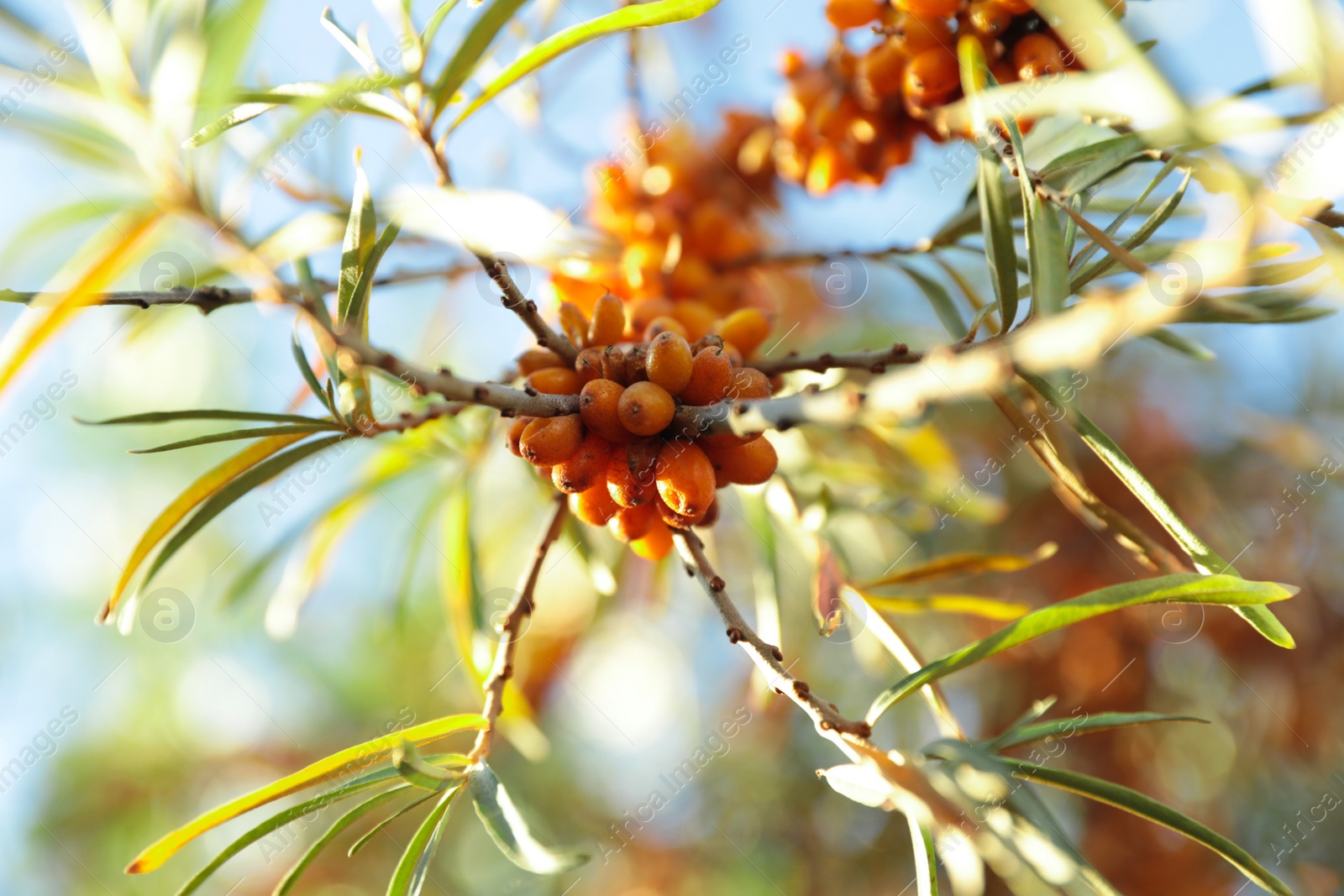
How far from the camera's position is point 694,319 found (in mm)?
1016

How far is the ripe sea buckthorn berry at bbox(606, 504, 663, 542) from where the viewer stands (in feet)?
2.57

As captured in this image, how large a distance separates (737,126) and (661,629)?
126 centimetres

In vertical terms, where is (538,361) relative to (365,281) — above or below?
below

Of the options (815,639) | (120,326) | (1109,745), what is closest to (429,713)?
(815,639)

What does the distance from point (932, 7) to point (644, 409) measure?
22.4 inches

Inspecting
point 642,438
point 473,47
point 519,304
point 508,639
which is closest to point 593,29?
point 473,47

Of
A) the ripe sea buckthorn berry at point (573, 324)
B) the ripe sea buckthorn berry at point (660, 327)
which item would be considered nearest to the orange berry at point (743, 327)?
the ripe sea buckthorn berry at point (660, 327)

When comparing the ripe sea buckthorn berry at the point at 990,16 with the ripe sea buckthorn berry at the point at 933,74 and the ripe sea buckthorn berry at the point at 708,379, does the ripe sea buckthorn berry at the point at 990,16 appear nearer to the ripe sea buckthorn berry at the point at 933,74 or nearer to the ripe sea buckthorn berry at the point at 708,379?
the ripe sea buckthorn berry at the point at 933,74

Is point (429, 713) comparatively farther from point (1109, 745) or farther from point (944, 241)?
point (944, 241)

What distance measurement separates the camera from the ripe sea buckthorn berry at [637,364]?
0.72 meters

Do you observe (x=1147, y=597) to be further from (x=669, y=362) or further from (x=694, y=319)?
(x=694, y=319)

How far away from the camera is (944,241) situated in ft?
3.33

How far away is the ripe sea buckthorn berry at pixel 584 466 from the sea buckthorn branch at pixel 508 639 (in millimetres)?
164

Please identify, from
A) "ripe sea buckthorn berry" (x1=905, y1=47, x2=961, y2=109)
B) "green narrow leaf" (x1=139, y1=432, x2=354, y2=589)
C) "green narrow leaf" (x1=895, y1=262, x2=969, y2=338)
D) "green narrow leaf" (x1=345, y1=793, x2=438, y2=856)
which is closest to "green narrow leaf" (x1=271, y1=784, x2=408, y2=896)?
"green narrow leaf" (x1=345, y1=793, x2=438, y2=856)
